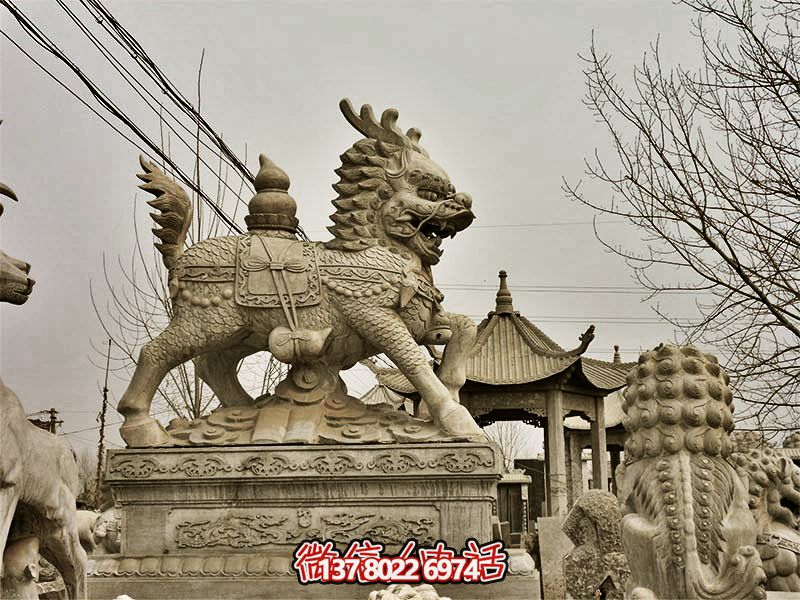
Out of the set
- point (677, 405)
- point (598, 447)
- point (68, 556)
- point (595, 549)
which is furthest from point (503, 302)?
point (68, 556)

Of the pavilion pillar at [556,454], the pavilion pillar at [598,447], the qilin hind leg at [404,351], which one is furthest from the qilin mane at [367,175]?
the pavilion pillar at [598,447]

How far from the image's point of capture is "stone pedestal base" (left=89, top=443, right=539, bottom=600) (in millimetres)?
5566

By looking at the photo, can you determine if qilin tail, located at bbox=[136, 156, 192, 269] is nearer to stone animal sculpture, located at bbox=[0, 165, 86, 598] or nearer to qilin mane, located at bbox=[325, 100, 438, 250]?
qilin mane, located at bbox=[325, 100, 438, 250]

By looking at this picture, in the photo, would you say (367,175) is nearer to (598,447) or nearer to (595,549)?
(595,549)

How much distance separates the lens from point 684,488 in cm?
393

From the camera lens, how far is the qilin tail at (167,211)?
6.20 m

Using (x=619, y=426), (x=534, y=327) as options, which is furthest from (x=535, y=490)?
(x=534, y=327)

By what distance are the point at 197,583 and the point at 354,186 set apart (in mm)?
2591

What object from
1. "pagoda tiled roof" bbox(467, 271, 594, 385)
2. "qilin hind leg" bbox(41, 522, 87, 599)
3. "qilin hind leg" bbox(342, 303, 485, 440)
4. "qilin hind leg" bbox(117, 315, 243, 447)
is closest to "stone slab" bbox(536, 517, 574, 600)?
"qilin hind leg" bbox(342, 303, 485, 440)

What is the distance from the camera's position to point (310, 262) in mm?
6016

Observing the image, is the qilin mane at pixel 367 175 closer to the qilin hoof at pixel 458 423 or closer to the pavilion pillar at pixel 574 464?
the qilin hoof at pixel 458 423

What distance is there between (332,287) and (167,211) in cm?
122

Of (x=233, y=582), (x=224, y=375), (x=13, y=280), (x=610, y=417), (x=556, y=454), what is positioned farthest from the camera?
(x=610, y=417)

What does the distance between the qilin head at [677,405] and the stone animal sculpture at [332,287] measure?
1642 mm
